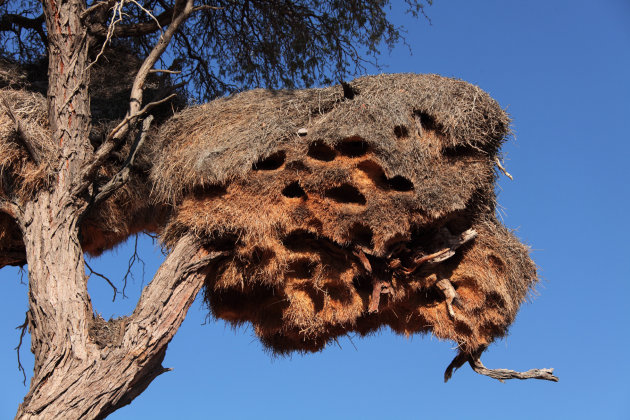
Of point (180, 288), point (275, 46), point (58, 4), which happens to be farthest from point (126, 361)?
point (275, 46)

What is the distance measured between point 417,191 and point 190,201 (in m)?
2.41

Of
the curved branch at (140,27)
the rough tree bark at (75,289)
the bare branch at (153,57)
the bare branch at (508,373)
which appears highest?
the curved branch at (140,27)

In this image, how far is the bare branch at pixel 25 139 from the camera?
322 inches

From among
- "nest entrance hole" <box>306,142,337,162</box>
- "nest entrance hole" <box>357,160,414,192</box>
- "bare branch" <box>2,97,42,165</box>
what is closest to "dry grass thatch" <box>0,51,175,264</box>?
"bare branch" <box>2,97,42,165</box>

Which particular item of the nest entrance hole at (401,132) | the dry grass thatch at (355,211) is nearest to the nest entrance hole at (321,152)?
the dry grass thatch at (355,211)

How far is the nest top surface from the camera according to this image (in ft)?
27.7

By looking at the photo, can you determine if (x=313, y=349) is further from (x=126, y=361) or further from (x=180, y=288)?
(x=126, y=361)

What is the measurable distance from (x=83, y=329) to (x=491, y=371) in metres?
4.59

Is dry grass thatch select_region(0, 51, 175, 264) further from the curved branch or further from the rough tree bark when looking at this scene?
the curved branch

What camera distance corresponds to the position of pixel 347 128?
847 cm

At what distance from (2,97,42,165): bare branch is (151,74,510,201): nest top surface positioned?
133cm

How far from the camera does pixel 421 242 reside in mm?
8945

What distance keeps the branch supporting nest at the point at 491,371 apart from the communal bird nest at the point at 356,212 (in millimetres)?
18

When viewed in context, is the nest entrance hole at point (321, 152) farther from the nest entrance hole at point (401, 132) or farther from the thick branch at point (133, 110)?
the thick branch at point (133, 110)
